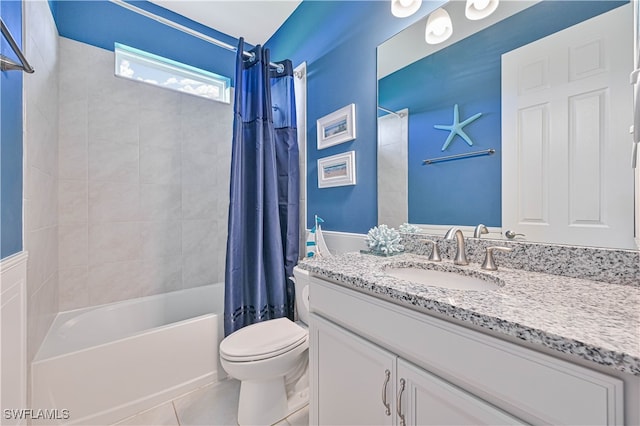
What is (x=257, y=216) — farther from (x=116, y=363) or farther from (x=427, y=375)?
(x=427, y=375)

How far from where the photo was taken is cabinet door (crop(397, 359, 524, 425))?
544 mm

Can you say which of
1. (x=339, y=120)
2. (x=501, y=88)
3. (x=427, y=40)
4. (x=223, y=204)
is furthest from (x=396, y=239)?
(x=223, y=204)

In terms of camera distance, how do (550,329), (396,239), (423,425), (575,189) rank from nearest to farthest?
(550,329) → (423,425) → (575,189) → (396,239)

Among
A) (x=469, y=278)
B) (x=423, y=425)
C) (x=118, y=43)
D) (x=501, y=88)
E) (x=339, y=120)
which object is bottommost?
(x=423, y=425)

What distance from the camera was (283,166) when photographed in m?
1.96

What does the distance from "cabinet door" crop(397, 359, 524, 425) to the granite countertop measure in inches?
6.7

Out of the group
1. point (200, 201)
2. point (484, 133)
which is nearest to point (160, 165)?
point (200, 201)

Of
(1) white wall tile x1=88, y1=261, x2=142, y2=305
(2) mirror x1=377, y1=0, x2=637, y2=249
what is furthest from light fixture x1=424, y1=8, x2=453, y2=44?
(1) white wall tile x1=88, y1=261, x2=142, y2=305

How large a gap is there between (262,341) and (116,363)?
80 cm

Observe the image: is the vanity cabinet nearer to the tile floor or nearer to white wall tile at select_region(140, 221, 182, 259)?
the tile floor

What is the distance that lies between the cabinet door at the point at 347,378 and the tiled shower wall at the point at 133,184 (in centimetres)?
164

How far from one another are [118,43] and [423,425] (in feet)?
9.31

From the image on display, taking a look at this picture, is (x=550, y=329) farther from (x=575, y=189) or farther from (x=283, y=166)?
(x=283, y=166)

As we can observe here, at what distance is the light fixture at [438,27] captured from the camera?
45.7 inches
